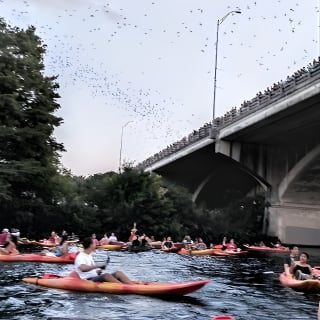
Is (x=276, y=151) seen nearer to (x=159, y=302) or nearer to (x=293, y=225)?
(x=293, y=225)

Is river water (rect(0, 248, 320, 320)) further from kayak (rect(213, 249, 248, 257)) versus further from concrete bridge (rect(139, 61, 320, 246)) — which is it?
concrete bridge (rect(139, 61, 320, 246))

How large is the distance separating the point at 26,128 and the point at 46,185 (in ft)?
14.3

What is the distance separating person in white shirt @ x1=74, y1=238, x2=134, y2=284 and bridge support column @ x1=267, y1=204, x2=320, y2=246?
113 feet

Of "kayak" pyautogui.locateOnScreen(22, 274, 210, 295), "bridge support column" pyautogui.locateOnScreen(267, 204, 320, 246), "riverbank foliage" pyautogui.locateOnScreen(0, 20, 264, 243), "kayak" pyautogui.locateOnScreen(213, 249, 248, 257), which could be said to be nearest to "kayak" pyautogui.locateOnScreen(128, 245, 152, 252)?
"kayak" pyautogui.locateOnScreen(213, 249, 248, 257)

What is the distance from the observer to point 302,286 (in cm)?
1684

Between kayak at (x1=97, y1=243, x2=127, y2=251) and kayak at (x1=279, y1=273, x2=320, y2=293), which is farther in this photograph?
kayak at (x1=97, y1=243, x2=127, y2=251)

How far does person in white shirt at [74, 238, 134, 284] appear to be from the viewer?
13711 millimetres

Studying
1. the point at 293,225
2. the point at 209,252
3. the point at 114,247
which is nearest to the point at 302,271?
the point at 209,252

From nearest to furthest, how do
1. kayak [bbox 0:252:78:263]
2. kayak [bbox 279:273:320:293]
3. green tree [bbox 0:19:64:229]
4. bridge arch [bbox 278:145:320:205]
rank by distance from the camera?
1. kayak [bbox 279:273:320:293]
2. kayak [bbox 0:252:78:263]
3. green tree [bbox 0:19:64:229]
4. bridge arch [bbox 278:145:320:205]

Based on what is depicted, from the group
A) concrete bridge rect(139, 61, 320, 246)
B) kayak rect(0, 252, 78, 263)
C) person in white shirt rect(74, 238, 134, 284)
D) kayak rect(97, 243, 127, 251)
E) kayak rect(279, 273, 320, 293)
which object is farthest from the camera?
kayak rect(97, 243, 127, 251)

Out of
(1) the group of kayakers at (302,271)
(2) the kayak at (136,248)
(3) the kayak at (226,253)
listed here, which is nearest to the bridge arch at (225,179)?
(3) the kayak at (226,253)

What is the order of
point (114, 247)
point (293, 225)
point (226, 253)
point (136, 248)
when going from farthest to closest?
point (293, 225), point (114, 247), point (226, 253), point (136, 248)

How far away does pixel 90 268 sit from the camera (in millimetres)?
14008

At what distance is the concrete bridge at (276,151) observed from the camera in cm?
3288
